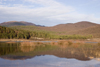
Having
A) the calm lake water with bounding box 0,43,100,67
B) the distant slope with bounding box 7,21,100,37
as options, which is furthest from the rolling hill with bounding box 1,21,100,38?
the calm lake water with bounding box 0,43,100,67

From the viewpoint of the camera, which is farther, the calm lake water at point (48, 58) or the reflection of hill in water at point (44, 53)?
the reflection of hill in water at point (44, 53)

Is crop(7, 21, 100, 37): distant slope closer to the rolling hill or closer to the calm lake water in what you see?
the rolling hill

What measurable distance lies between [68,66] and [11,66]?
460 centimetres

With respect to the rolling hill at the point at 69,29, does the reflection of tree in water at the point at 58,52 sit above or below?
below

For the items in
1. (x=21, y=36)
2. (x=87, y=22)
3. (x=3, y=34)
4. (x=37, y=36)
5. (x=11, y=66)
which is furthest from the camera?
(x=87, y=22)

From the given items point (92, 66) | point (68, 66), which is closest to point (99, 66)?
point (92, 66)

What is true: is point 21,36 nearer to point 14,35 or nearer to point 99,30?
point 14,35

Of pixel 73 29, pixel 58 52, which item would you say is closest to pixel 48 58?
pixel 58 52

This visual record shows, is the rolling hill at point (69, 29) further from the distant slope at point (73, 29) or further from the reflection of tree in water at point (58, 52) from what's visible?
the reflection of tree in water at point (58, 52)

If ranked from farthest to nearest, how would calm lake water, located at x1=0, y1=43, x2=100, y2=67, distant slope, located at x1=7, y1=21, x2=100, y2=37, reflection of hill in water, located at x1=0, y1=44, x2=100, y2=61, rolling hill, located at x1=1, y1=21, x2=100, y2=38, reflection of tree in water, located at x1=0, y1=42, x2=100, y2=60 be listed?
rolling hill, located at x1=1, y1=21, x2=100, y2=38
distant slope, located at x1=7, y1=21, x2=100, y2=37
reflection of tree in water, located at x1=0, y1=42, x2=100, y2=60
reflection of hill in water, located at x1=0, y1=44, x2=100, y2=61
calm lake water, located at x1=0, y1=43, x2=100, y2=67

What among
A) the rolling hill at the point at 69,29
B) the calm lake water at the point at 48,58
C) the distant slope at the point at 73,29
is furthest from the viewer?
the rolling hill at the point at 69,29

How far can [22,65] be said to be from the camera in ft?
39.4

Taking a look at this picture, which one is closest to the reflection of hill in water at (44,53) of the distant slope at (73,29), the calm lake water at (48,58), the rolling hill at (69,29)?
the calm lake water at (48,58)

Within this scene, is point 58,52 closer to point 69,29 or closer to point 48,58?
point 48,58
